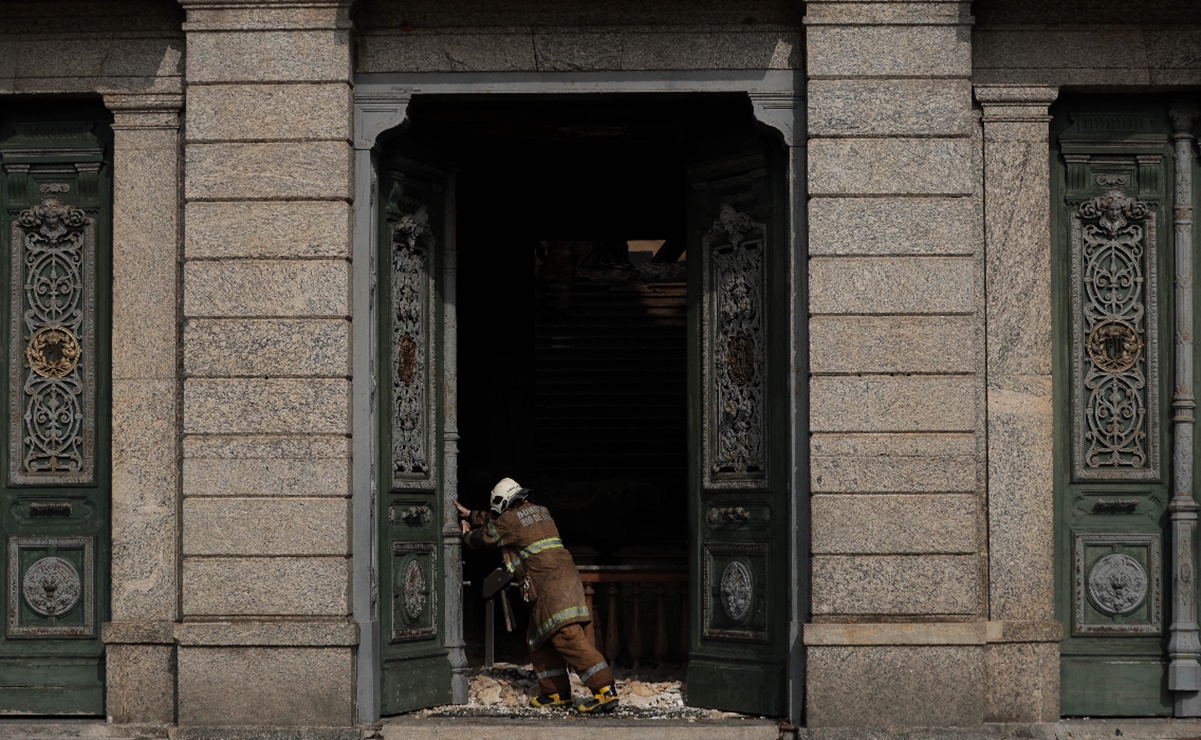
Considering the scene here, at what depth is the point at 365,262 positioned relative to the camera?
11578 millimetres

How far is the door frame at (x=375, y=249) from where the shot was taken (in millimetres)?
11414

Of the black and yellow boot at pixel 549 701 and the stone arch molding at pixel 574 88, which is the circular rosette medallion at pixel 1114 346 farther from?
the black and yellow boot at pixel 549 701

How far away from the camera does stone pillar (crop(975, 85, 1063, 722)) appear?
448 inches

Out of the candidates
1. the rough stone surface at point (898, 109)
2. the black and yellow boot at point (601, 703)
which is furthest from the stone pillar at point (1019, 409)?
the black and yellow boot at point (601, 703)

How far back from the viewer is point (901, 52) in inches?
446

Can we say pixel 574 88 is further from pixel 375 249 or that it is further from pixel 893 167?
pixel 893 167

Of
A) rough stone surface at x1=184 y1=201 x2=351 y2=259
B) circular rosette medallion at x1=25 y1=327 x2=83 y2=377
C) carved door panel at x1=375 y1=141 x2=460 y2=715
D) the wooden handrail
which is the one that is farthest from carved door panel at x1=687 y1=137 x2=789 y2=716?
circular rosette medallion at x1=25 y1=327 x2=83 y2=377

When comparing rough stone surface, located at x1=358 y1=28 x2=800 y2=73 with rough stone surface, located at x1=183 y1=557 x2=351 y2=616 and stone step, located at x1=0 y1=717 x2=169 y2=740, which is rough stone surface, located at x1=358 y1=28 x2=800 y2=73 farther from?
stone step, located at x1=0 y1=717 x2=169 y2=740

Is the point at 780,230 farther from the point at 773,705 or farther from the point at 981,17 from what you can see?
the point at 773,705

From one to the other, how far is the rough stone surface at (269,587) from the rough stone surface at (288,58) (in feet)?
10.2

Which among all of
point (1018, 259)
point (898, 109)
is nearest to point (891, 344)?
point (1018, 259)

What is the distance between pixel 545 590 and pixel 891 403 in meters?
2.77

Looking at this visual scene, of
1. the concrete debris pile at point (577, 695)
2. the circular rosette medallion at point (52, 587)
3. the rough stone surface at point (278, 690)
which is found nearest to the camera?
the rough stone surface at point (278, 690)

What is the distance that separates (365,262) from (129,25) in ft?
7.40
